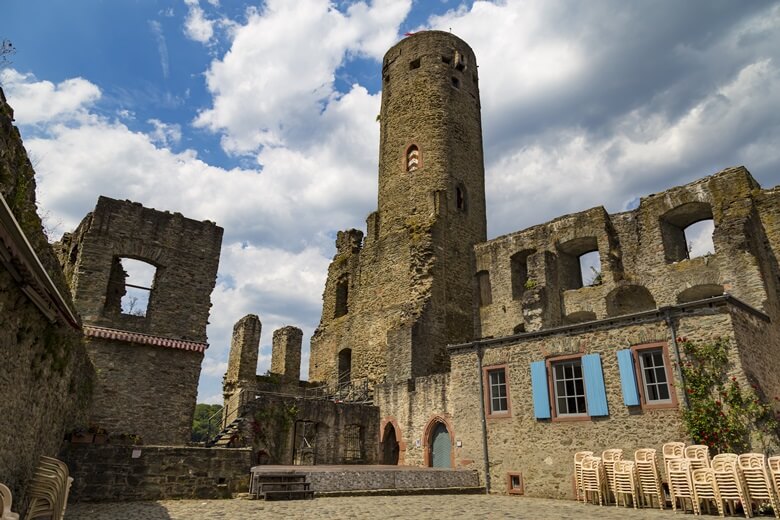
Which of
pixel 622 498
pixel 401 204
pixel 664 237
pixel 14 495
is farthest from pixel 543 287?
pixel 14 495

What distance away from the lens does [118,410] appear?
12859mm

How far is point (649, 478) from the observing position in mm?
10375

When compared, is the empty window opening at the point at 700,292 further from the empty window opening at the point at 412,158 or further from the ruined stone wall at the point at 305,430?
the empty window opening at the point at 412,158

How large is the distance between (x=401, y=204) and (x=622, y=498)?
15.7 meters

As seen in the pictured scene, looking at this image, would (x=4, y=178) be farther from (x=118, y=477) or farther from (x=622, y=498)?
(x=622, y=498)

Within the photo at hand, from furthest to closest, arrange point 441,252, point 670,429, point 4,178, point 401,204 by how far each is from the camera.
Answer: point 401,204 < point 441,252 < point 670,429 < point 4,178

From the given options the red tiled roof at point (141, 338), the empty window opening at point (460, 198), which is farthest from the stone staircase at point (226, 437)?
the empty window opening at point (460, 198)

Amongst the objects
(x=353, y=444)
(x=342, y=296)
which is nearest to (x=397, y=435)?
(x=353, y=444)

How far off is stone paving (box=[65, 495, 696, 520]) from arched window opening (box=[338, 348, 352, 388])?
12191mm

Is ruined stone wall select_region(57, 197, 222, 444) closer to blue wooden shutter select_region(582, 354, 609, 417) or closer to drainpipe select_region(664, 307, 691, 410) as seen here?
blue wooden shutter select_region(582, 354, 609, 417)

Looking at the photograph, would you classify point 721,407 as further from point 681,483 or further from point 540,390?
point 540,390

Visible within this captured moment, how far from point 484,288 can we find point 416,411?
7952mm

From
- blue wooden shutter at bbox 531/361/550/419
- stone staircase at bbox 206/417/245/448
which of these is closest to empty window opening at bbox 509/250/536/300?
blue wooden shutter at bbox 531/361/550/419

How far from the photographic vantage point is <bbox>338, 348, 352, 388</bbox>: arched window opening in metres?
23.6
